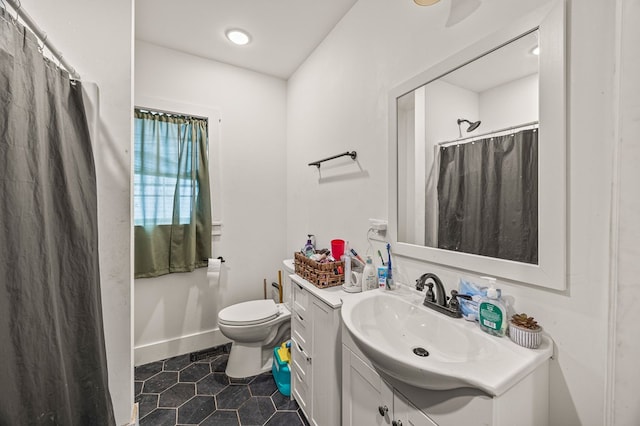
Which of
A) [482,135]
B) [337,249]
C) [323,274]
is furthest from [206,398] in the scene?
[482,135]

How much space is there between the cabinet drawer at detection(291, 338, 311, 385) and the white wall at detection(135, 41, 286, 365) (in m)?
0.99

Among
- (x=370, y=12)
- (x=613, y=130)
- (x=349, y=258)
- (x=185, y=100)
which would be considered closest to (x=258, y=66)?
(x=185, y=100)

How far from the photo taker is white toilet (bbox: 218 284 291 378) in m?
1.85

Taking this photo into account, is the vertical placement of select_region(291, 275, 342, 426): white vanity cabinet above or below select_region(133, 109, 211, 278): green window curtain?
below

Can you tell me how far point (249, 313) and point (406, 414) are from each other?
145cm

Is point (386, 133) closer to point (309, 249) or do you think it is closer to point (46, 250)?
point (309, 249)

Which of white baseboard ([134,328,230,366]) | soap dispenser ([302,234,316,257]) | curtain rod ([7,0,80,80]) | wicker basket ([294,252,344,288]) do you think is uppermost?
curtain rod ([7,0,80,80])

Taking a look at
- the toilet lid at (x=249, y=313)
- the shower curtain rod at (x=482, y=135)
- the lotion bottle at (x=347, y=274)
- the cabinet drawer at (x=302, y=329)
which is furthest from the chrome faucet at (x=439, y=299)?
the toilet lid at (x=249, y=313)

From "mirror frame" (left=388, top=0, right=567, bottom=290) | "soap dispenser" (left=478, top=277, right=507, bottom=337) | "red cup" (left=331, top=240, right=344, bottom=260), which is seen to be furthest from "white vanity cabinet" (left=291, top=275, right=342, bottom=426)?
"mirror frame" (left=388, top=0, right=567, bottom=290)

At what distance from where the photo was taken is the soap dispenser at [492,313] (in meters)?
0.83

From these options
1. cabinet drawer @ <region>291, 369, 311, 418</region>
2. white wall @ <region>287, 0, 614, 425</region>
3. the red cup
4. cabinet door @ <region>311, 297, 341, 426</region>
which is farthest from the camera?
the red cup

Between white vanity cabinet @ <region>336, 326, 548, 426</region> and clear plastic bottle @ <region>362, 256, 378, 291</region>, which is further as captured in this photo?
clear plastic bottle @ <region>362, 256, 378, 291</region>

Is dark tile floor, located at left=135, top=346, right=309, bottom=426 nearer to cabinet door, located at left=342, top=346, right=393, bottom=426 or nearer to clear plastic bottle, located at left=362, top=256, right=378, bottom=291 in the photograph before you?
cabinet door, located at left=342, top=346, right=393, bottom=426

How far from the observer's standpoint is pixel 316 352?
54.2 inches
